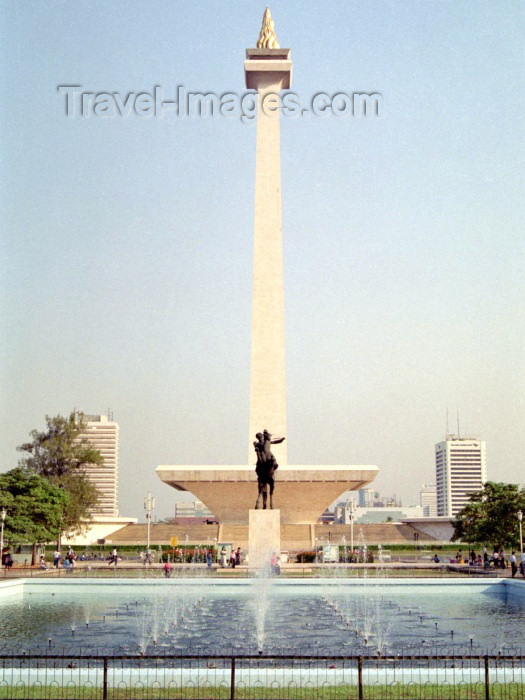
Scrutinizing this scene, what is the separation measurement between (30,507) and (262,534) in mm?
9771

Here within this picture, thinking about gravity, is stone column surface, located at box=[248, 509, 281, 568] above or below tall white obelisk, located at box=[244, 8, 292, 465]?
below

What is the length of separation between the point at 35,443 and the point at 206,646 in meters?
26.0

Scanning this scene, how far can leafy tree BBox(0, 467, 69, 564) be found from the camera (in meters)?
30.3

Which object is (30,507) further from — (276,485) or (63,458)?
(276,485)

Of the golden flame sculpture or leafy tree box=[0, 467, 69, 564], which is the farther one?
the golden flame sculpture

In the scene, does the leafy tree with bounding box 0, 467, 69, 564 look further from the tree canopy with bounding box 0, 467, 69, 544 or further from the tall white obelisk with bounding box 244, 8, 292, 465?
the tall white obelisk with bounding box 244, 8, 292, 465

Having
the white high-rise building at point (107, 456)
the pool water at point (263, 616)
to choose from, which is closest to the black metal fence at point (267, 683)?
the pool water at point (263, 616)

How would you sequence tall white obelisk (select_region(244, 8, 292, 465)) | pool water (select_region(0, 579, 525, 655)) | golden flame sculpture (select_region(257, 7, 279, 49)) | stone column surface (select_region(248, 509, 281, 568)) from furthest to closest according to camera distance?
1. golden flame sculpture (select_region(257, 7, 279, 49))
2. tall white obelisk (select_region(244, 8, 292, 465))
3. stone column surface (select_region(248, 509, 281, 568))
4. pool water (select_region(0, 579, 525, 655))

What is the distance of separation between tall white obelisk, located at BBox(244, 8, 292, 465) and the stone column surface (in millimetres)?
10466

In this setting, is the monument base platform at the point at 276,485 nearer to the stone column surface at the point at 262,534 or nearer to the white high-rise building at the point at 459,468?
the stone column surface at the point at 262,534

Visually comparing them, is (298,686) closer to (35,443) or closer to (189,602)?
(189,602)

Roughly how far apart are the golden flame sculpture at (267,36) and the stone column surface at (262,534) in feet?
81.0

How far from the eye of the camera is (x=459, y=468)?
165125 millimetres

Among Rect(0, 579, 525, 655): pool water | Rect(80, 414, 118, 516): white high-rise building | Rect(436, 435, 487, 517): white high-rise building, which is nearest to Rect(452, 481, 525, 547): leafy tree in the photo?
Rect(0, 579, 525, 655): pool water
